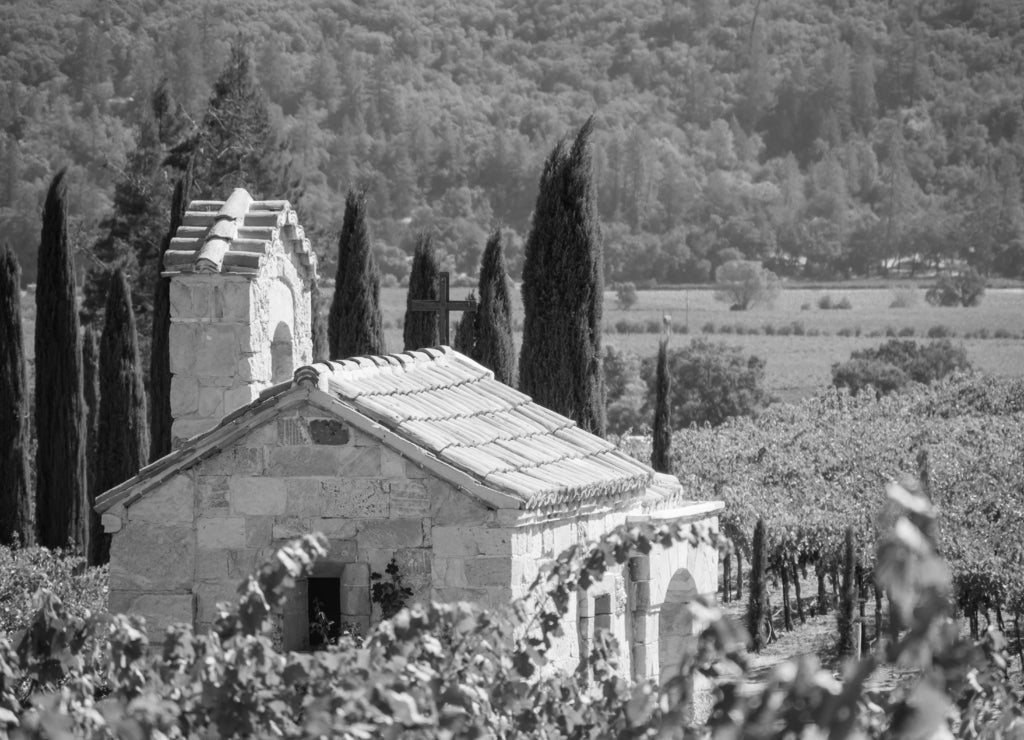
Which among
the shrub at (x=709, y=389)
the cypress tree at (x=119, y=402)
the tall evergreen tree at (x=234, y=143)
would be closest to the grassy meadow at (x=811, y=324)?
the shrub at (x=709, y=389)

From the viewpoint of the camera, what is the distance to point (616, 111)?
125 meters

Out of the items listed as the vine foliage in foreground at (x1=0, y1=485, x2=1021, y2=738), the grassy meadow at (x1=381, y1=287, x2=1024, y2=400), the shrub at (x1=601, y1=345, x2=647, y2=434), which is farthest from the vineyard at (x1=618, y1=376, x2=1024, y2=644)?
the grassy meadow at (x1=381, y1=287, x2=1024, y2=400)

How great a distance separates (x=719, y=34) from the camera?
132 meters

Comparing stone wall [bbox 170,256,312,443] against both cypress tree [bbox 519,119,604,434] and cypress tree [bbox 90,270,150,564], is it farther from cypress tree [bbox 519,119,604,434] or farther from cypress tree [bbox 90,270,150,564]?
cypress tree [bbox 90,270,150,564]

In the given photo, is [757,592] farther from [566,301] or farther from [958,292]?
[958,292]

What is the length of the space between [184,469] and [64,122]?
93723 mm

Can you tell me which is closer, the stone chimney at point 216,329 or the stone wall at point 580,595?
the stone wall at point 580,595

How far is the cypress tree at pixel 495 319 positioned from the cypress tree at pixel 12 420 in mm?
6185

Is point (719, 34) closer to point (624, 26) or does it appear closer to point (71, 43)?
point (624, 26)

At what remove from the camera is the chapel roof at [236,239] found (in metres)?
10.8

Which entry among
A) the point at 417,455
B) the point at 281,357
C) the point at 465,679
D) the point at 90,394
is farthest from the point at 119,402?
the point at 465,679

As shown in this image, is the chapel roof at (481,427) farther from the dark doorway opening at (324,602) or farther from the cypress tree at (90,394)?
the cypress tree at (90,394)

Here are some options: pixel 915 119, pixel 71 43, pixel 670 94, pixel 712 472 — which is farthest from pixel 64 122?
pixel 712 472

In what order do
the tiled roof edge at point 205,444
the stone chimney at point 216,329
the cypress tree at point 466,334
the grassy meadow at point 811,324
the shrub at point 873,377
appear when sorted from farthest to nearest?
the grassy meadow at point 811,324
the shrub at point 873,377
the cypress tree at point 466,334
the stone chimney at point 216,329
the tiled roof edge at point 205,444
